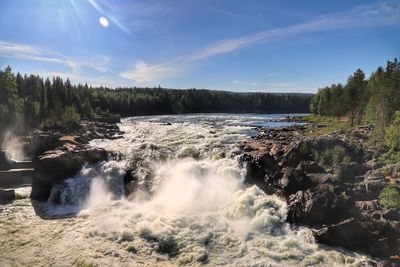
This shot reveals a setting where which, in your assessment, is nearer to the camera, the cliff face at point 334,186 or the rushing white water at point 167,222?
the rushing white water at point 167,222

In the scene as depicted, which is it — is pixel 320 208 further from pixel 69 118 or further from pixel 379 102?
pixel 69 118

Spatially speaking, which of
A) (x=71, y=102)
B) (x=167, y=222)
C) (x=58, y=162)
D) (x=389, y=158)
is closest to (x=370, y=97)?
(x=389, y=158)

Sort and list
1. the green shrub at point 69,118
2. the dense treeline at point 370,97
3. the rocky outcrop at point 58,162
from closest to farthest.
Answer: the rocky outcrop at point 58,162, the dense treeline at point 370,97, the green shrub at point 69,118

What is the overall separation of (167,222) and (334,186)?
51.7 feet

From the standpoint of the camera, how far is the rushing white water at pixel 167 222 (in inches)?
898

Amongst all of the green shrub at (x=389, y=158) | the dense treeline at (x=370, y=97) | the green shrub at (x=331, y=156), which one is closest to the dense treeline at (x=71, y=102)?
the green shrub at (x=331, y=156)

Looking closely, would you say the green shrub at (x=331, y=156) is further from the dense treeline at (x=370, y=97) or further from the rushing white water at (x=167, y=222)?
the dense treeline at (x=370, y=97)

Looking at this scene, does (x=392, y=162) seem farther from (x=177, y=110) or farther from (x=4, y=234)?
(x=177, y=110)

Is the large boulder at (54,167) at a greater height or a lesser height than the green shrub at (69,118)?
lesser

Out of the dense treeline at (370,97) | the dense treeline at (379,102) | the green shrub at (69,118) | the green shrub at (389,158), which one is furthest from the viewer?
the green shrub at (69,118)

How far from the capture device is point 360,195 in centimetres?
2986

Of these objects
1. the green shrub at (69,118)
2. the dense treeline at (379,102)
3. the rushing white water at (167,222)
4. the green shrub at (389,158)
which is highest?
the dense treeline at (379,102)

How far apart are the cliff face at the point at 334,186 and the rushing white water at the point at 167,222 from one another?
4.53ft

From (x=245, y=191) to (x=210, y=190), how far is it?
374 cm
